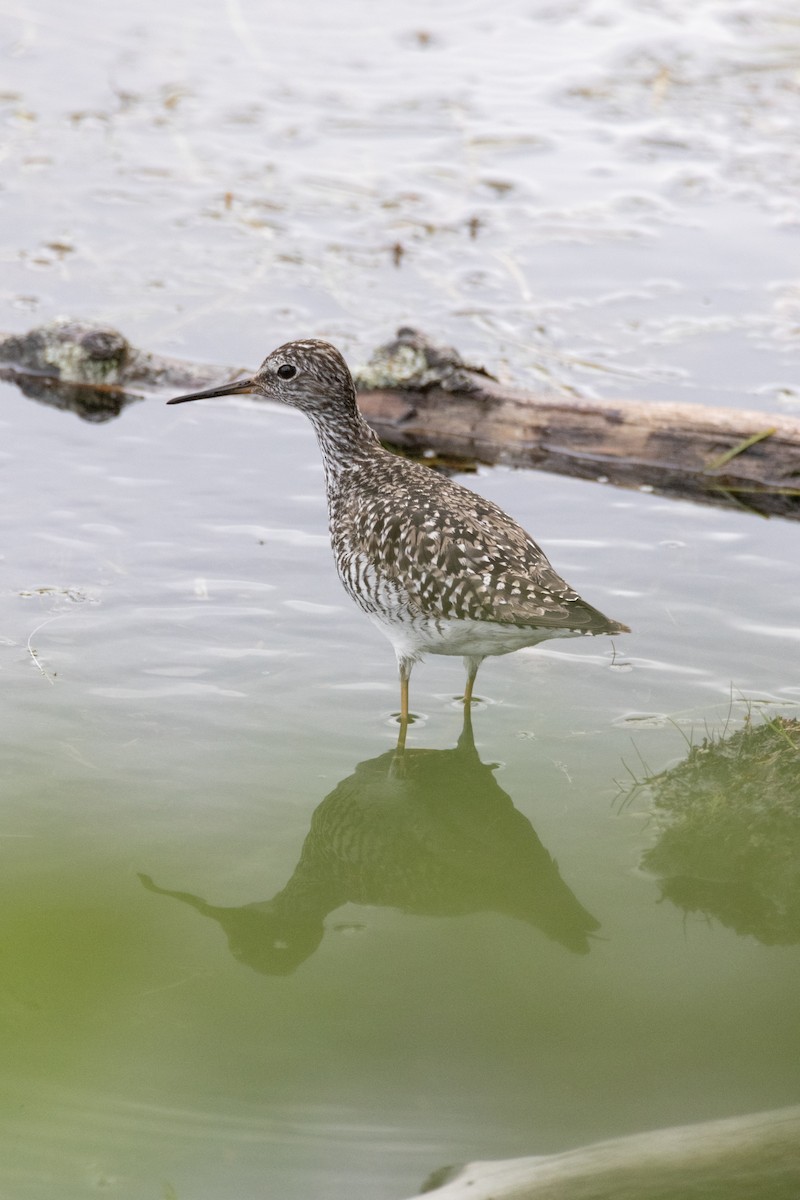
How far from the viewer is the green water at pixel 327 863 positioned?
450 cm

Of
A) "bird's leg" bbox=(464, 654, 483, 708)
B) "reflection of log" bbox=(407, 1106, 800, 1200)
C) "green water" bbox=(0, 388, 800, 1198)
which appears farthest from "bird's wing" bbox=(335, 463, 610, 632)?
"reflection of log" bbox=(407, 1106, 800, 1200)

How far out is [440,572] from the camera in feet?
20.6

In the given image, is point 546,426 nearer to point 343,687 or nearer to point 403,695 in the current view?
point 343,687

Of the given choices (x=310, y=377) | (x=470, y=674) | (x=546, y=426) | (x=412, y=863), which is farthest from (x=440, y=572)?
(x=546, y=426)

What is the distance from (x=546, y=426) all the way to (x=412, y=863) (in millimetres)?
4016

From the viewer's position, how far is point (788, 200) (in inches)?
499

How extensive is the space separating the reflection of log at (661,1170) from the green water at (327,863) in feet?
0.27

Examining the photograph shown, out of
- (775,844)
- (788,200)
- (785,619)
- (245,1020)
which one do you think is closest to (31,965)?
→ (245,1020)

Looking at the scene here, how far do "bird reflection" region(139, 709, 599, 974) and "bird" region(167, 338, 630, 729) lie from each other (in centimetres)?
38

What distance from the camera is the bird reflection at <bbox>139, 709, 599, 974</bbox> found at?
5340mm

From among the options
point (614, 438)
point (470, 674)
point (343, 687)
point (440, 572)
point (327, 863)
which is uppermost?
point (614, 438)

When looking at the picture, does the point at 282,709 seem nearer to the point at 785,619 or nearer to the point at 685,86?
the point at 785,619

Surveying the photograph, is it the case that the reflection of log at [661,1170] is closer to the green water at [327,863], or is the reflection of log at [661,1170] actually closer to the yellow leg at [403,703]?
the green water at [327,863]

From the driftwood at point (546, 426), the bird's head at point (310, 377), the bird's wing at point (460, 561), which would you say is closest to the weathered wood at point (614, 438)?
the driftwood at point (546, 426)
